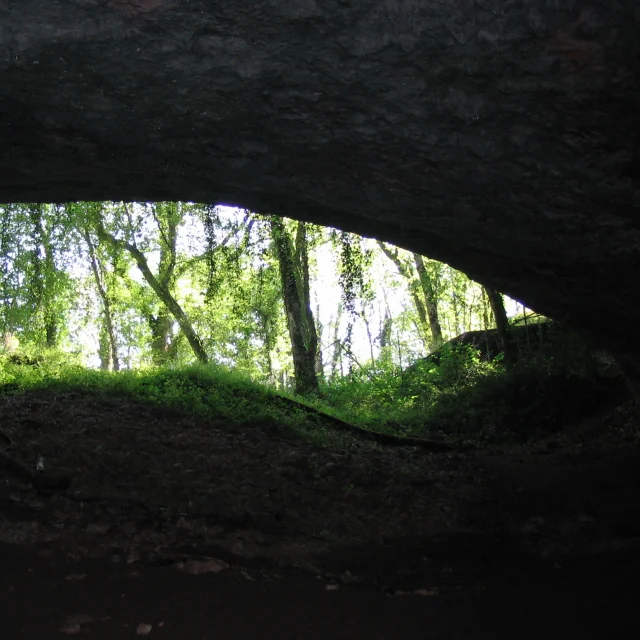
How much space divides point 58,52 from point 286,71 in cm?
141

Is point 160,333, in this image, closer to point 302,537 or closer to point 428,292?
point 428,292

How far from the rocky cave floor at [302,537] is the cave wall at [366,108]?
2.72 meters

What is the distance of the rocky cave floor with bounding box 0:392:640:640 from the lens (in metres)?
4.02

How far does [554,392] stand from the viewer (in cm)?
1023

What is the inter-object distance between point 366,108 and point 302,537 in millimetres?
3915

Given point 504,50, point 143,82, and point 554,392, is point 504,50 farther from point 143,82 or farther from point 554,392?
point 554,392

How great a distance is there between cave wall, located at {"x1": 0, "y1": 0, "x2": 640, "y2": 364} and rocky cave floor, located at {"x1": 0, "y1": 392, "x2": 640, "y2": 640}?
2.72 metres

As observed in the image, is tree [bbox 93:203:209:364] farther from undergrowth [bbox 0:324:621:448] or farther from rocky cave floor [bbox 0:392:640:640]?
rocky cave floor [bbox 0:392:640:640]


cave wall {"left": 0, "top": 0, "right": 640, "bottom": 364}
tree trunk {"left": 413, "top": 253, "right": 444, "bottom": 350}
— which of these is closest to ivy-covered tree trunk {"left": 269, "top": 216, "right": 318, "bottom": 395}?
tree trunk {"left": 413, "top": 253, "right": 444, "bottom": 350}

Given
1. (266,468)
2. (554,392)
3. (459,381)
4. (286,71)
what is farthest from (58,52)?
(459,381)

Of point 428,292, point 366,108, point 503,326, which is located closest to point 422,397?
point 503,326

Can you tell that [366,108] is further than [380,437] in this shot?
No

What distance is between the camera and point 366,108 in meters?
3.96

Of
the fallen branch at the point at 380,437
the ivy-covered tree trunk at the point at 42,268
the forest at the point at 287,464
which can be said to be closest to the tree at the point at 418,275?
the forest at the point at 287,464
